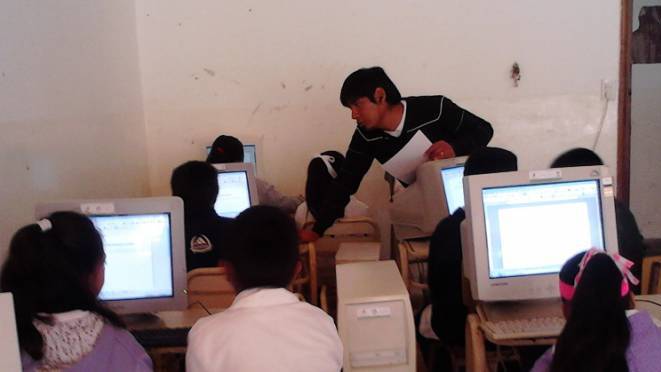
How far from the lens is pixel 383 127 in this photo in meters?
2.99

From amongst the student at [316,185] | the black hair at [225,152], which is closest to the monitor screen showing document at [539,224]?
the student at [316,185]

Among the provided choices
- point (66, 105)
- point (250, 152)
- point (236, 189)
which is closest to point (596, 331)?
point (236, 189)

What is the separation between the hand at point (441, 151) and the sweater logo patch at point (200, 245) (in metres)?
Result: 1.06

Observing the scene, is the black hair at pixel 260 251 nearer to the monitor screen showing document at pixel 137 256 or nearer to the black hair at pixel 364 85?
the monitor screen showing document at pixel 137 256

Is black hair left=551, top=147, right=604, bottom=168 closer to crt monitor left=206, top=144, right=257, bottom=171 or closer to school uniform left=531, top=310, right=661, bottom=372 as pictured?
school uniform left=531, top=310, right=661, bottom=372

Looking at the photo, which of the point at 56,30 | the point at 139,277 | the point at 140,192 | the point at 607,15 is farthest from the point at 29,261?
the point at 607,15

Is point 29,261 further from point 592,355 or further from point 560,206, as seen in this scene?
point 560,206

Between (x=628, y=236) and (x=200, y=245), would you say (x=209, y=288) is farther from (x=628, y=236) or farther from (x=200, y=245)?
(x=628, y=236)

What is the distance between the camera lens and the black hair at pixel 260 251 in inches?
53.7

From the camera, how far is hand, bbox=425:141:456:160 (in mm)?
2748

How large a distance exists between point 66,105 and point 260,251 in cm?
201

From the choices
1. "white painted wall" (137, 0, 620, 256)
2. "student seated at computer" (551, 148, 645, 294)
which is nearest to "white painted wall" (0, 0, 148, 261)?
"white painted wall" (137, 0, 620, 256)

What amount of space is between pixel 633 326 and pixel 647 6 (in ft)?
12.1

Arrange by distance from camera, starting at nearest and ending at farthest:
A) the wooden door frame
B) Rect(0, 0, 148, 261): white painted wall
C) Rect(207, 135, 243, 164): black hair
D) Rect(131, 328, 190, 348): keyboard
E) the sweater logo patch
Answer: Rect(131, 328, 190, 348): keyboard < the sweater logo patch < Rect(0, 0, 148, 261): white painted wall < Rect(207, 135, 243, 164): black hair < the wooden door frame
